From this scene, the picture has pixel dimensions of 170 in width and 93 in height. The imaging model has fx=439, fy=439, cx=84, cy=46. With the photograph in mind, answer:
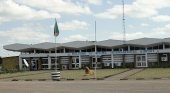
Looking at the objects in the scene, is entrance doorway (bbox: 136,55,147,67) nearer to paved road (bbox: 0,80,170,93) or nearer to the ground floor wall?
the ground floor wall

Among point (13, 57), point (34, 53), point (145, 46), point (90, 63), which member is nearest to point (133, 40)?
point (145, 46)

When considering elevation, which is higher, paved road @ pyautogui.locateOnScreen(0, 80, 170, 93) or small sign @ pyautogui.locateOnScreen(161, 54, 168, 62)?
small sign @ pyautogui.locateOnScreen(161, 54, 168, 62)

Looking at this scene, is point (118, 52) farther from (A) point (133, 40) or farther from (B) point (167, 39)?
(B) point (167, 39)

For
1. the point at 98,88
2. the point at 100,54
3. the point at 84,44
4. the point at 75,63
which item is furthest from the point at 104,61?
the point at 98,88

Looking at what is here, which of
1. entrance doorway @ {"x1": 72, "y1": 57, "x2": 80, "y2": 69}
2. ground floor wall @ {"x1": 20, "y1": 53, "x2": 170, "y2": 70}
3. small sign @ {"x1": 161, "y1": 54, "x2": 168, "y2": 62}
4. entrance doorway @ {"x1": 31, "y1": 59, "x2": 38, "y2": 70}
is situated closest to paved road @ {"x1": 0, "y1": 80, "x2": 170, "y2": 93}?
ground floor wall @ {"x1": 20, "y1": 53, "x2": 170, "y2": 70}

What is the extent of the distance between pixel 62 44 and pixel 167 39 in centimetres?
1934

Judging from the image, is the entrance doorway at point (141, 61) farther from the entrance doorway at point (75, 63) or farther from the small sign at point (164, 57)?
the entrance doorway at point (75, 63)

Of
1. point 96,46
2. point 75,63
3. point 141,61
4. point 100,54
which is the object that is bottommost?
point 75,63

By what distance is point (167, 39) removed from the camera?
236ft

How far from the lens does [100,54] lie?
7556 centimetres

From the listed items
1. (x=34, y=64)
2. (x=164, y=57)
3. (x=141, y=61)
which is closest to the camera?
(x=164, y=57)

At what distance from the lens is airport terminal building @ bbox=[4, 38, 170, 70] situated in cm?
7181

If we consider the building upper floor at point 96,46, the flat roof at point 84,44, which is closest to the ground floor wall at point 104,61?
the building upper floor at point 96,46

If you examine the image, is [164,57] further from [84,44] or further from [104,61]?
[84,44]
